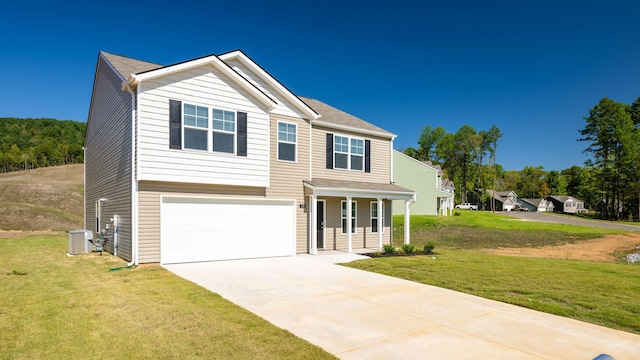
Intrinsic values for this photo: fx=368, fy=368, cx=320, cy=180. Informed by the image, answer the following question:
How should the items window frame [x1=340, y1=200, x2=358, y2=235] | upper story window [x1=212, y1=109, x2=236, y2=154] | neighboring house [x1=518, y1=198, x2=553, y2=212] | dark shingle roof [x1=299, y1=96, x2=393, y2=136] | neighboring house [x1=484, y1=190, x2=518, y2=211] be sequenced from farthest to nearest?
neighboring house [x1=518, y1=198, x2=553, y2=212] → neighboring house [x1=484, y1=190, x2=518, y2=211] → dark shingle roof [x1=299, y1=96, x2=393, y2=136] → window frame [x1=340, y1=200, x2=358, y2=235] → upper story window [x1=212, y1=109, x2=236, y2=154]

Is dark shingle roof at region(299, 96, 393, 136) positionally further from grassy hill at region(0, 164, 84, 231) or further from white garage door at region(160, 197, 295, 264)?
Answer: grassy hill at region(0, 164, 84, 231)

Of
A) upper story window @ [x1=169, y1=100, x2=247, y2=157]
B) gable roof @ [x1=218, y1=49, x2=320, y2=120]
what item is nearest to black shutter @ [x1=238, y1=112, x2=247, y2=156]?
upper story window @ [x1=169, y1=100, x2=247, y2=157]

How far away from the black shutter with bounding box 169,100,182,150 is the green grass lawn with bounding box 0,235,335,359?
4.02 metres

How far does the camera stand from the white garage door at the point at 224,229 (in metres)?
11.2

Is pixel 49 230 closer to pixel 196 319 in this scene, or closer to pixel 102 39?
pixel 102 39

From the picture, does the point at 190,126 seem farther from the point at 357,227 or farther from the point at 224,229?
the point at 357,227

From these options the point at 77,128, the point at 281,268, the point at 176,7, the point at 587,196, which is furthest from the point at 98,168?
the point at 587,196

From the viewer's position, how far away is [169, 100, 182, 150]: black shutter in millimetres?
11000

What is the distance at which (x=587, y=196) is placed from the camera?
253ft

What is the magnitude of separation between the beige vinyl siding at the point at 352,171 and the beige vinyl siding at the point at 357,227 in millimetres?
1010

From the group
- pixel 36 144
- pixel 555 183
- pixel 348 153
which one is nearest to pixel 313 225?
pixel 348 153

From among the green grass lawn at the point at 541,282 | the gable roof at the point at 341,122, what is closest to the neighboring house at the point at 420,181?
the gable roof at the point at 341,122

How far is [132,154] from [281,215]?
17.8ft

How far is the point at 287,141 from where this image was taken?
14.1 meters
